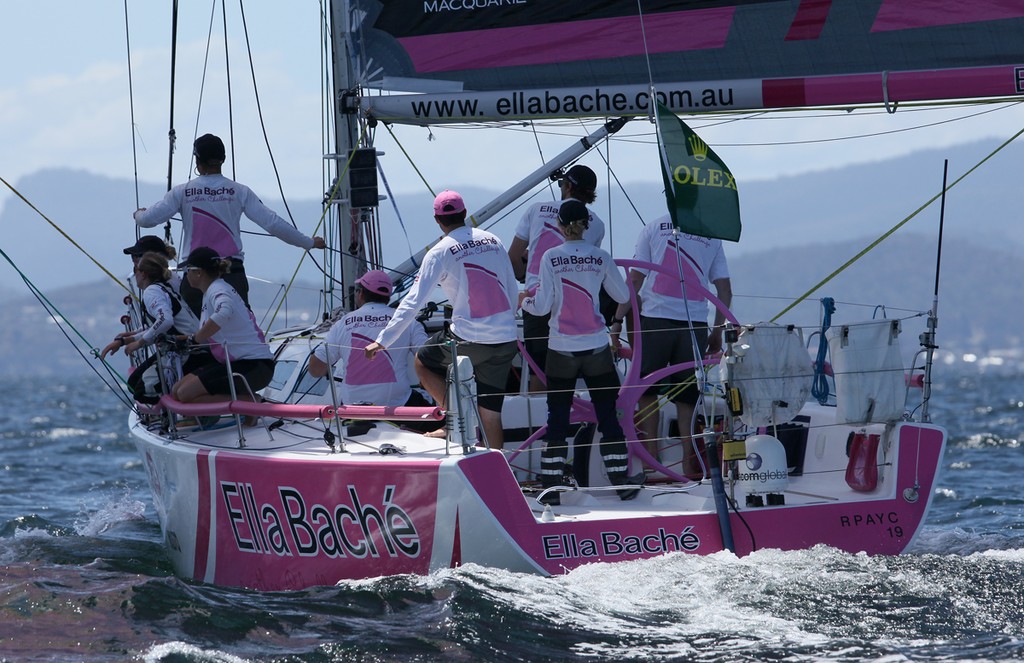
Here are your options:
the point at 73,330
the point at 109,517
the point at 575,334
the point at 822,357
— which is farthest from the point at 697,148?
the point at 109,517

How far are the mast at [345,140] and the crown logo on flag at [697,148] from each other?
2.31 meters

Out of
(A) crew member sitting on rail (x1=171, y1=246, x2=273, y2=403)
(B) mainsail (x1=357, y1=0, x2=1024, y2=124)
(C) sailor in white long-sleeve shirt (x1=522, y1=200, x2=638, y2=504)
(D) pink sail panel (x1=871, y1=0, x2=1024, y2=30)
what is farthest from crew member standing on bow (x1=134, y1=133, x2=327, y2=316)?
(D) pink sail panel (x1=871, y1=0, x2=1024, y2=30)

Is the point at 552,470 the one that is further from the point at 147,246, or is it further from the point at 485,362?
the point at 147,246

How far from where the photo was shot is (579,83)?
6.92 meters

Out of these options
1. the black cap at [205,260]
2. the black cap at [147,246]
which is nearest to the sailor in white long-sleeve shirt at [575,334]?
the black cap at [205,260]

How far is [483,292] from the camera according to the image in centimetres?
585

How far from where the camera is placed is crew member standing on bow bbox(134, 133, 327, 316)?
6949 millimetres

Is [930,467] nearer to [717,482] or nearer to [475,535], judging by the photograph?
[717,482]

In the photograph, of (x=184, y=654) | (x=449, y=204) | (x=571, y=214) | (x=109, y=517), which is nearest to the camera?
(x=184, y=654)

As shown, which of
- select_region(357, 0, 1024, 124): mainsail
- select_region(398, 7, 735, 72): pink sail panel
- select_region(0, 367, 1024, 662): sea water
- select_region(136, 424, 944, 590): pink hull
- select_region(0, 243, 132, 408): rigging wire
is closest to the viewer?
select_region(0, 367, 1024, 662): sea water

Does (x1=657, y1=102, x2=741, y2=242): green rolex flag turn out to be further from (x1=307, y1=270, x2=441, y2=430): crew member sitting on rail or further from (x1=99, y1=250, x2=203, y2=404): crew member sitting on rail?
(x1=99, y1=250, x2=203, y2=404): crew member sitting on rail

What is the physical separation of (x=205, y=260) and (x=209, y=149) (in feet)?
3.05

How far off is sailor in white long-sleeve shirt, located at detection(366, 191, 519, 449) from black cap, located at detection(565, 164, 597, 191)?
699 mm

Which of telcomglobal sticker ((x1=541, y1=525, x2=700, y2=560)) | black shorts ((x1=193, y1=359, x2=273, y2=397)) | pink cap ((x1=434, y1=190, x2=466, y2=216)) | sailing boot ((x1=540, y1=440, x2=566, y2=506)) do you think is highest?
pink cap ((x1=434, y1=190, x2=466, y2=216))
